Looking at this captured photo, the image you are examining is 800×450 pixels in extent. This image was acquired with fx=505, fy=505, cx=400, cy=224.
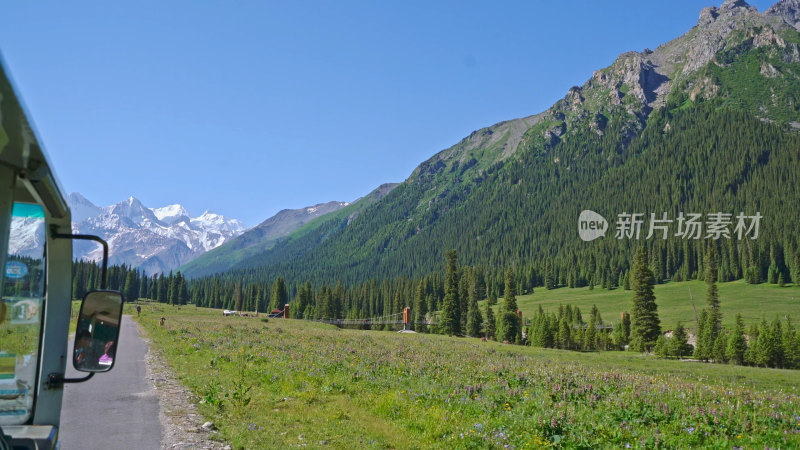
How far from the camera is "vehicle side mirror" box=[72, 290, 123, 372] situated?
172 inches

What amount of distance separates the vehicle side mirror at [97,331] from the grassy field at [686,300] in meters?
104

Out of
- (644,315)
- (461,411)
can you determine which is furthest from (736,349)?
(461,411)

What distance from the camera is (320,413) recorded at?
12195mm

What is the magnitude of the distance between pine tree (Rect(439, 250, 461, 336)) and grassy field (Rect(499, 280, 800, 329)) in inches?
1671

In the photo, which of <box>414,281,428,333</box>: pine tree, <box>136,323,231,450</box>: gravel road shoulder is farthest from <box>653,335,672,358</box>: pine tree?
<box>414,281,428,333</box>: pine tree

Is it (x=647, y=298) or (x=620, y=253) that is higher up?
(x=620, y=253)

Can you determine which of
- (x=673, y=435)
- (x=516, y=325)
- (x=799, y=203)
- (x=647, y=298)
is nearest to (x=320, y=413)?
(x=673, y=435)

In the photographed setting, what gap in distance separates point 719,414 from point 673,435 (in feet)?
6.88

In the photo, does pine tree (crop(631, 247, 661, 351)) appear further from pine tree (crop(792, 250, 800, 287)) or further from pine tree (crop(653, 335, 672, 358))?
pine tree (crop(792, 250, 800, 287))

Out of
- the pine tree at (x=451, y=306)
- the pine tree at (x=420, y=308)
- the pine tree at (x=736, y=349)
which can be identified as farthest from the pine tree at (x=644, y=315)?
the pine tree at (x=420, y=308)

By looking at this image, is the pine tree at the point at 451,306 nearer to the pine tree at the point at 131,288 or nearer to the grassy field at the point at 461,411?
the grassy field at the point at 461,411

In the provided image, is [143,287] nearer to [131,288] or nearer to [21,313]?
[131,288]

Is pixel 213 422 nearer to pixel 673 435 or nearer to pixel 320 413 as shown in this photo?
pixel 320 413

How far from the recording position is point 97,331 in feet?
14.6
